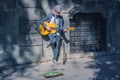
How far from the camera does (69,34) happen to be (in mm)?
12078

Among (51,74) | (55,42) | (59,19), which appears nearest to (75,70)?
(51,74)

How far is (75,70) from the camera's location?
10945 mm

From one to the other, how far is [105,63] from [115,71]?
2.89 ft

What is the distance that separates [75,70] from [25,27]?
1.82 metres

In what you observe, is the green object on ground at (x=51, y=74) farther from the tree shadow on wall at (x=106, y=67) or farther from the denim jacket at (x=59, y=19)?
the denim jacket at (x=59, y=19)

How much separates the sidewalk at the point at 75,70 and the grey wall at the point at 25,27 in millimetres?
306

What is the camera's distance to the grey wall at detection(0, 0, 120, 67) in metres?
11.2

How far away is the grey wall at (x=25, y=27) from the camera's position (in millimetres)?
11188

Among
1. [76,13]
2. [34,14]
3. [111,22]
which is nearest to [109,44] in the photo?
[111,22]

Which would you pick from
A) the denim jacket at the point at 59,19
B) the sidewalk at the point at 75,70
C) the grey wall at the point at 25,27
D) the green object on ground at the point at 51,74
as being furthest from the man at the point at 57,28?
the green object on ground at the point at 51,74

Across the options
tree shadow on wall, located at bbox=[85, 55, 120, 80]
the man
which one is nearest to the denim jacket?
the man

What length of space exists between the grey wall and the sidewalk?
306 millimetres

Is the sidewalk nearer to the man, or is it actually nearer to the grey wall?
the grey wall

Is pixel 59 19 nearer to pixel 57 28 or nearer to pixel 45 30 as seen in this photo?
pixel 57 28
